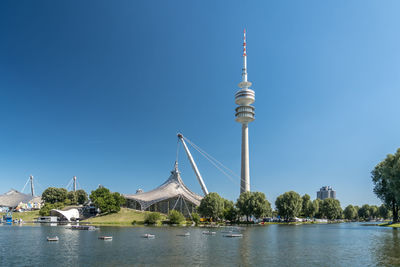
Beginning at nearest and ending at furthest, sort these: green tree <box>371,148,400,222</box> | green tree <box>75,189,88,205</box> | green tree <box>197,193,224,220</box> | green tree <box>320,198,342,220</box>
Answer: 1. green tree <box>371,148,400,222</box>
2. green tree <box>197,193,224,220</box>
3. green tree <box>320,198,342,220</box>
4. green tree <box>75,189,88,205</box>

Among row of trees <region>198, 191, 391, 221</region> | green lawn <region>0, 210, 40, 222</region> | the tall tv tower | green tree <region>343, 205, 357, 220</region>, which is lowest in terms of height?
green tree <region>343, 205, 357, 220</region>

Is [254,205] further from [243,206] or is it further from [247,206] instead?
[243,206]

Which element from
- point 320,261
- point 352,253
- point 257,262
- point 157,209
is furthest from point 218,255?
point 157,209

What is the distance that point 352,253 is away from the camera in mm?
41938

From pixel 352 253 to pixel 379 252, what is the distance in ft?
11.6

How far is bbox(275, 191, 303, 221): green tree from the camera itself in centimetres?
12175

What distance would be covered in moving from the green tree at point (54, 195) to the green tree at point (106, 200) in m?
40.6

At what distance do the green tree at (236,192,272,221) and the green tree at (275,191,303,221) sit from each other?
15.4m

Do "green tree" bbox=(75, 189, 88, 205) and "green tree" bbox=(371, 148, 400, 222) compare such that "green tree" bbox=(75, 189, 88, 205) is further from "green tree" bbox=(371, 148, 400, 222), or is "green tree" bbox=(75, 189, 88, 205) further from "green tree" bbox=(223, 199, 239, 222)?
"green tree" bbox=(371, 148, 400, 222)

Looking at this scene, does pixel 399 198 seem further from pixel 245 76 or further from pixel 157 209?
pixel 245 76

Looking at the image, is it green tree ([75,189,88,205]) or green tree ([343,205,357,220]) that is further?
green tree ([343,205,357,220])

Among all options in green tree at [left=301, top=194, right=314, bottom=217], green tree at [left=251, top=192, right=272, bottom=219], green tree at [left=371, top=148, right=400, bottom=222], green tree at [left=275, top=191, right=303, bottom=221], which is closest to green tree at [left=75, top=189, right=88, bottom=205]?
green tree at [left=251, top=192, right=272, bottom=219]

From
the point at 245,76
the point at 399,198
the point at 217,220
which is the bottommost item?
the point at 217,220

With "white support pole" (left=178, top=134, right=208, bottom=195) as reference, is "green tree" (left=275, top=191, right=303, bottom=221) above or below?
below
